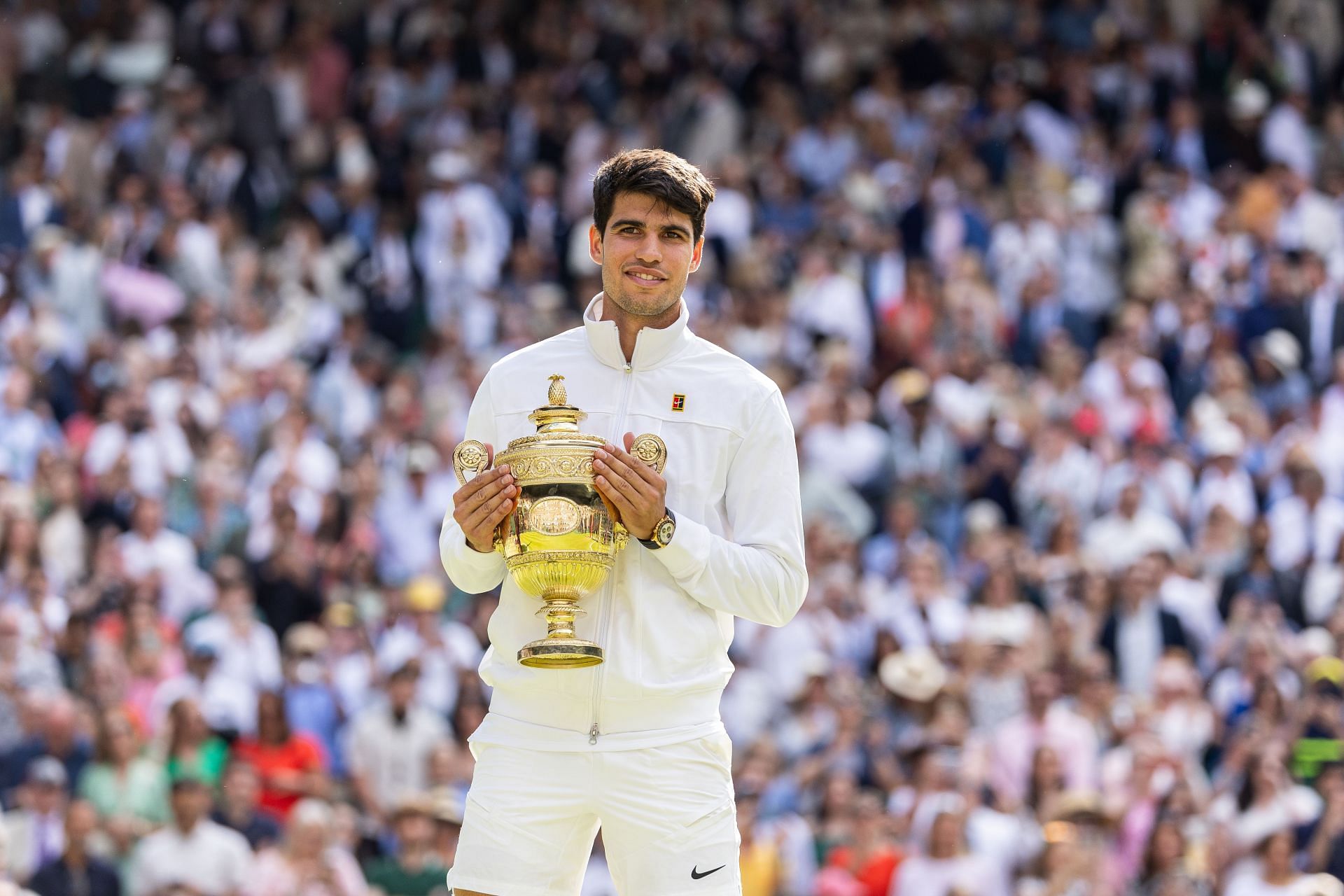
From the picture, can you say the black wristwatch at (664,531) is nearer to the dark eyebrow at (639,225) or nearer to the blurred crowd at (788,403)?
the dark eyebrow at (639,225)

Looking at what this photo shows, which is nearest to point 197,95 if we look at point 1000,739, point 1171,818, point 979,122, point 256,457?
point 256,457

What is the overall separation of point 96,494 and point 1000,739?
5888mm

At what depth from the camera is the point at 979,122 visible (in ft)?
65.4

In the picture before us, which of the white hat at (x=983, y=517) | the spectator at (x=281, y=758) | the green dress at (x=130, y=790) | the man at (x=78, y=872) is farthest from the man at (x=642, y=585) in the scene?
the white hat at (x=983, y=517)

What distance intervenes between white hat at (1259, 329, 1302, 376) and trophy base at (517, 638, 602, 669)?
1216 cm

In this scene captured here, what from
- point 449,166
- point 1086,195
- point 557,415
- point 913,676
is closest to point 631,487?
point 557,415

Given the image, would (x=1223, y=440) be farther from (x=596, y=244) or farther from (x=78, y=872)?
(x=596, y=244)

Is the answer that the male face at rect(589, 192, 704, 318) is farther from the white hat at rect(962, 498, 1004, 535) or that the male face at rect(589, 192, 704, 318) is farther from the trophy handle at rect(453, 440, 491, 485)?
the white hat at rect(962, 498, 1004, 535)

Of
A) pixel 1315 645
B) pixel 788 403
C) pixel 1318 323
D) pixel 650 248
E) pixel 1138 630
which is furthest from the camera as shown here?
pixel 1318 323

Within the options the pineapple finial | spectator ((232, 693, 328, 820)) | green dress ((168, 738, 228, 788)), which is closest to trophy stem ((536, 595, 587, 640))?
the pineapple finial

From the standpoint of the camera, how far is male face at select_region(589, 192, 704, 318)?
5395 millimetres

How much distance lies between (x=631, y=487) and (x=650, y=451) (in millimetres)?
115

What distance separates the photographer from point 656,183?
5355 mm

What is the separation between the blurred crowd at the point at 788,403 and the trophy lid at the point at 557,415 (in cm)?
648
